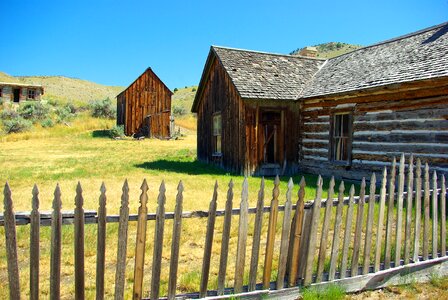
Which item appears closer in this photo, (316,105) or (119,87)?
(316,105)

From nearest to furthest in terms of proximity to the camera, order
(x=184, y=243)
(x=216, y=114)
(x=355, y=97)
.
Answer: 1. (x=184, y=243)
2. (x=355, y=97)
3. (x=216, y=114)

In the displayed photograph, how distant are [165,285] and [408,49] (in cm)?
1246

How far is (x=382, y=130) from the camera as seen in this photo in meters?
11.3

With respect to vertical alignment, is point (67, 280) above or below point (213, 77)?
below

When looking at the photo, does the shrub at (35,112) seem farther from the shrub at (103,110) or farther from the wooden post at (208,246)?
the wooden post at (208,246)

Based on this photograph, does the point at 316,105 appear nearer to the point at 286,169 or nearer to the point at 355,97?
the point at 355,97

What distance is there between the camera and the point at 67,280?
4.41m

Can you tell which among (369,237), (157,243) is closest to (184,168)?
(369,237)

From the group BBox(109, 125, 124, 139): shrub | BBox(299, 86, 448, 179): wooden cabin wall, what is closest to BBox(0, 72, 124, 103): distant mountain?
BBox(109, 125, 124, 139): shrub

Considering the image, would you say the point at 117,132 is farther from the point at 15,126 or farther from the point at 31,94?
the point at 31,94

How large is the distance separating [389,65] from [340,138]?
3081 millimetres

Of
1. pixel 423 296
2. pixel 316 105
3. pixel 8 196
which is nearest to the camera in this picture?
pixel 8 196

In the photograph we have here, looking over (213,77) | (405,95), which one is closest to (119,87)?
(213,77)

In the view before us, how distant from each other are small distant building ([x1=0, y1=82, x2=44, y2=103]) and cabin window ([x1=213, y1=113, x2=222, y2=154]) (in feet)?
138
